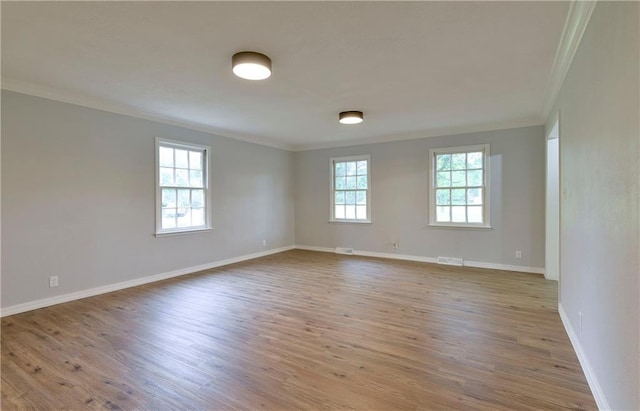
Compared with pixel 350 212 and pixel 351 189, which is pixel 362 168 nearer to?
pixel 351 189

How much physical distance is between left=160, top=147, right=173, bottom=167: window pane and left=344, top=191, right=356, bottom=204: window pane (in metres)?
3.65

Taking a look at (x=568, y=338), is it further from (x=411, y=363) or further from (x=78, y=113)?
(x=78, y=113)

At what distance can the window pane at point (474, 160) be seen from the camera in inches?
218

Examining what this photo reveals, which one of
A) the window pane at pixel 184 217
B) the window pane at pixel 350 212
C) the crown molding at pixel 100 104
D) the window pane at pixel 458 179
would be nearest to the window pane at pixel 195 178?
the window pane at pixel 184 217

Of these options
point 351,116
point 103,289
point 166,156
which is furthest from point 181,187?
point 351,116

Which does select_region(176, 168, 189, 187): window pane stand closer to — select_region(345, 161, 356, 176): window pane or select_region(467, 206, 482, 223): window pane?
select_region(345, 161, 356, 176): window pane

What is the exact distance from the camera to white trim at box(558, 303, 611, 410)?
1.78 meters

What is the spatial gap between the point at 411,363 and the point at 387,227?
4233 mm

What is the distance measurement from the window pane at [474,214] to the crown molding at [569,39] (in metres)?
2.43

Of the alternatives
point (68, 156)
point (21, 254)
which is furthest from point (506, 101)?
point (21, 254)

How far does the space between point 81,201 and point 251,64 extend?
3.00 metres

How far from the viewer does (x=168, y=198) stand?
4957 millimetres

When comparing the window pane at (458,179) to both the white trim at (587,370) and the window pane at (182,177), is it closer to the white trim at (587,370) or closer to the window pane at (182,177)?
the white trim at (587,370)

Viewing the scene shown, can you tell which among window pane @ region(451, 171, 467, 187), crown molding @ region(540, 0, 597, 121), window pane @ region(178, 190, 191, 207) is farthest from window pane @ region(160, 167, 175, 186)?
crown molding @ region(540, 0, 597, 121)
